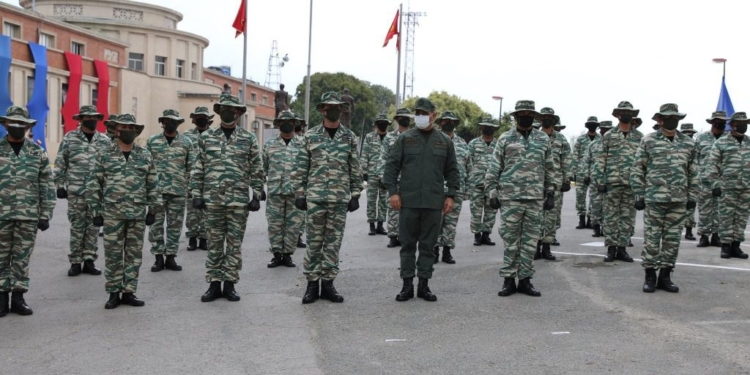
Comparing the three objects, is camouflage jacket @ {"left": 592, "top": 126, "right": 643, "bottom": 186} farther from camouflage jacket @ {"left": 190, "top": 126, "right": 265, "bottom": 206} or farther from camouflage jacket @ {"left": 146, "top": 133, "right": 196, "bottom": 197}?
camouflage jacket @ {"left": 146, "top": 133, "right": 196, "bottom": 197}

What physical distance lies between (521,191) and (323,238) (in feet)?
7.79

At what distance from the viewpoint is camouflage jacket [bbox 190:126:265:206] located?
8.02 meters

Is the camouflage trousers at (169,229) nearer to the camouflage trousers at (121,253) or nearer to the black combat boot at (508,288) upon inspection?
the camouflage trousers at (121,253)

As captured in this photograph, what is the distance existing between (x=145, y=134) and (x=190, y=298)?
1767 inches

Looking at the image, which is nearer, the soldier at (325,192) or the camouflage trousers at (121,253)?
the camouflage trousers at (121,253)

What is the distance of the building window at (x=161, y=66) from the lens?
5572 centimetres

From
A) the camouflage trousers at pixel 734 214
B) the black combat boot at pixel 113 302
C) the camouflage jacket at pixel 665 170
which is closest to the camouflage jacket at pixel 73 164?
the black combat boot at pixel 113 302

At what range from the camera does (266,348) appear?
5.93m

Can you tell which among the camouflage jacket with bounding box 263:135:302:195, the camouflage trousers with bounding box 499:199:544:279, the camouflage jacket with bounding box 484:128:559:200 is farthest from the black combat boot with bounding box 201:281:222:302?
the camouflage jacket with bounding box 484:128:559:200

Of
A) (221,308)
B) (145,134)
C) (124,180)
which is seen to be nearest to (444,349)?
(221,308)

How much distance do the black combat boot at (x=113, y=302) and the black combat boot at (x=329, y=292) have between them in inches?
86.4

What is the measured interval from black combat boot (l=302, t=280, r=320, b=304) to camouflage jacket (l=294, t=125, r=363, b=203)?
3.06 ft

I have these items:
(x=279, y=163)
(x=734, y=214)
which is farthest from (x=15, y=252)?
(x=734, y=214)

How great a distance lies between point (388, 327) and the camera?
21.9 feet
